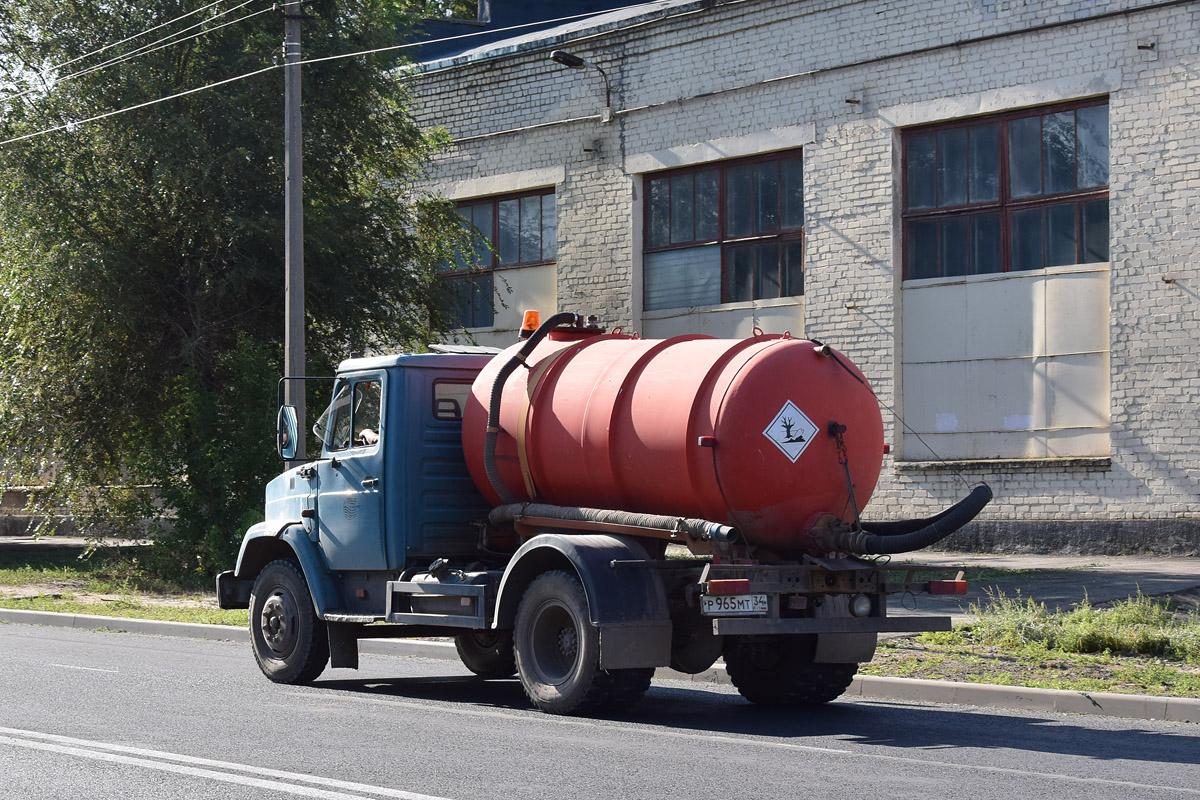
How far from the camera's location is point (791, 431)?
1011 centimetres

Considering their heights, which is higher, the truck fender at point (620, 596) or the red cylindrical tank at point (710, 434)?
the red cylindrical tank at point (710, 434)

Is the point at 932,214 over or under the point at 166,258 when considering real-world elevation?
over

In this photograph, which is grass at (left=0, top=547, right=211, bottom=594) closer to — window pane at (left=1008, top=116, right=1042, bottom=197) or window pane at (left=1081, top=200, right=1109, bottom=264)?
window pane at (left=1008, top=116, right=1042, bottom=197)

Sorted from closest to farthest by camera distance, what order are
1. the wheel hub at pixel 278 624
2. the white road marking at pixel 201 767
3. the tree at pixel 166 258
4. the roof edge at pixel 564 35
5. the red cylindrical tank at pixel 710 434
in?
the white road marking at pixel 201 767 < the red cylindrical tank at pixel 710 434 < the wheel hub at pixel 278 624 < the tree at pixel 166 258 < the roof edge at pixel 564 35

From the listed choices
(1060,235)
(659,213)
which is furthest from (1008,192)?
(659,213)

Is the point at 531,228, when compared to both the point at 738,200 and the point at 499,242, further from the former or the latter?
the point at 738,200

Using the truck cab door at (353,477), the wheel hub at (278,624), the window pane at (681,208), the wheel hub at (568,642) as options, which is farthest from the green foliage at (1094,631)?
the window pane at (681,208)

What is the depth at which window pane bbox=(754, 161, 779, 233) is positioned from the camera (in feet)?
85.4

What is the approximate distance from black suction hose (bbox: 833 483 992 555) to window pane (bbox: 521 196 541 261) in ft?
66.0

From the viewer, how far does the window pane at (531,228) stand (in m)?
29.8

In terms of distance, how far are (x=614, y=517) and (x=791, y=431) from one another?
136 centimetres

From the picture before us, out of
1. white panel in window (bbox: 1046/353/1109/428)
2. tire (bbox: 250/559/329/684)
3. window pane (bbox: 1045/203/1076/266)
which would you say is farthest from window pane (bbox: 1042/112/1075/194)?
tire (bbox: 250/559/329/684)

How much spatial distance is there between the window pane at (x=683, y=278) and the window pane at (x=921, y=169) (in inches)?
151

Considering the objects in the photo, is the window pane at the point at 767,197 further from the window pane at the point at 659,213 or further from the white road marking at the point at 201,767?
the white road marking at the point at 201,767
